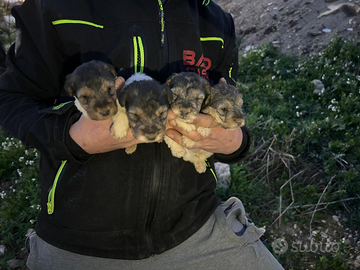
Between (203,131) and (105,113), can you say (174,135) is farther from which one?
(105,113)

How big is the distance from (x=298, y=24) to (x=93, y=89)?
275 inches

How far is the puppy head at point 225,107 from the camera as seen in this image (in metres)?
2.58

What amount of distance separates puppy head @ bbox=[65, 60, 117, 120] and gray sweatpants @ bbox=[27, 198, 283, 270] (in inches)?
48.6

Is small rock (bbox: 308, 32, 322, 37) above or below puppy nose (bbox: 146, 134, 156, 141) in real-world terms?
below

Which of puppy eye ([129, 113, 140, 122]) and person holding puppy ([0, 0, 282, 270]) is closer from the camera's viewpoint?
puppy eye ([129, 113, 140, 122])

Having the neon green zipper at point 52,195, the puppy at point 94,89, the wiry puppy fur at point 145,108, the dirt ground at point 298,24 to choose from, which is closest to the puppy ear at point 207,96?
the wiry puppy fur at point 145,108

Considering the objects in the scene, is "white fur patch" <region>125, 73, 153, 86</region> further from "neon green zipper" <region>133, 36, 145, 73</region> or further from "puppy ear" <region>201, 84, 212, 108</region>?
"puppy ear" <region>201, 84, 212, 108</region>

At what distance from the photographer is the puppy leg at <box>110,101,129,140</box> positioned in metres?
2.31

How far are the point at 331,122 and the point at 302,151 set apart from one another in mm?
773

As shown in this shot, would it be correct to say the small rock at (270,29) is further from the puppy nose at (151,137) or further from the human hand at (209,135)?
the puppy nose at (151,137)

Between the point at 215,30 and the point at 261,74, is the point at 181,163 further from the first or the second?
the point at 261,74

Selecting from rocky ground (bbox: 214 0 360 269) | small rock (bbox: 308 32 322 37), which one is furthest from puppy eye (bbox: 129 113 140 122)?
small rock (bbox: 308 32 322 37)

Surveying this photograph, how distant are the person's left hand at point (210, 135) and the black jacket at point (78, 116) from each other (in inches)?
8.0

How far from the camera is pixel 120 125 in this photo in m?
2.34
